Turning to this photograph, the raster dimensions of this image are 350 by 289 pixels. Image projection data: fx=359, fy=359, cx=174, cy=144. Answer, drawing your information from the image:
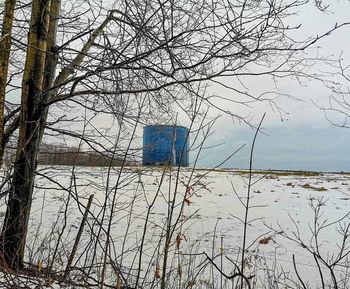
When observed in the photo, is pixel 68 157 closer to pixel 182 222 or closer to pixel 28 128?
pixel 28 128

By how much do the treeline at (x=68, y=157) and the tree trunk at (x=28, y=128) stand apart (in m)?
0.35

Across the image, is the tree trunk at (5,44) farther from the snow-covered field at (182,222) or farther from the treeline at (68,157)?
the snow-covered field at (182,222)

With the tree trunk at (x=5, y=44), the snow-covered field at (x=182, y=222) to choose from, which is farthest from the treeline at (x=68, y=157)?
the tree trunk at (x=5, y=44)

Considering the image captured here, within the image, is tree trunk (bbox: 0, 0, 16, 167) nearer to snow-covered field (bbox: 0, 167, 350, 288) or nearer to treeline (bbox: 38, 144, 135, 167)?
treeline (bbox: 38, 144, 135, 167)

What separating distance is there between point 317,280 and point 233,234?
7.28 ft

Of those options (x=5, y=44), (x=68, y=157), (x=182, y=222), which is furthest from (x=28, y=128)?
(x=182, y=222)

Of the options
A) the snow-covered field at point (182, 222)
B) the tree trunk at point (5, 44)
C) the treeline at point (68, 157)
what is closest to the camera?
the snow-covered field at point (182, 222)

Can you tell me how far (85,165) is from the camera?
11.8 feet

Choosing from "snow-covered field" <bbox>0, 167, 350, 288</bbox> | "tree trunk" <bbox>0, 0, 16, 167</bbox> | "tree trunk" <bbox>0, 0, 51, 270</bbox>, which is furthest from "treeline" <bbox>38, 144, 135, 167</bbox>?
"tree trunk" <bbox>0, 0, 16, 167</bbox>

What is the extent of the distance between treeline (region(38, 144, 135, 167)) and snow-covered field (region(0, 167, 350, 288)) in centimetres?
12

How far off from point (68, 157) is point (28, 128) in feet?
1.62

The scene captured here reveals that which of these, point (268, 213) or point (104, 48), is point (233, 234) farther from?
point (104, 48)

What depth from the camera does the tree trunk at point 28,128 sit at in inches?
139

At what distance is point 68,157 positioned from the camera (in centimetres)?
379
